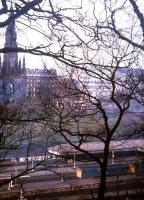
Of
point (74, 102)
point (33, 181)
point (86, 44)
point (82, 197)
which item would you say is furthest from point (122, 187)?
point (86, 44)

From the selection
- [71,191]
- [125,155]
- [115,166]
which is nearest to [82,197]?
[71,191]

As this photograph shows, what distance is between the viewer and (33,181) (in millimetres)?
24719

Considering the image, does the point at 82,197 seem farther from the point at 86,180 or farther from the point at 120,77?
the point at 120,77

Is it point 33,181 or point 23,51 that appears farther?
point 33,181

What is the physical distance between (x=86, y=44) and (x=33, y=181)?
21.6m

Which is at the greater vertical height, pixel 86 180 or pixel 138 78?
pixel 138 78

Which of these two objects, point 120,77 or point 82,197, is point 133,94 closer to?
point 120,77

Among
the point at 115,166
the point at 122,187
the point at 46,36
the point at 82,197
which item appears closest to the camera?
the point at 46,36

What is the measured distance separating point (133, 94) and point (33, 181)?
17.0 meters

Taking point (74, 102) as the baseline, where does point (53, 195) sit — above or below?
below

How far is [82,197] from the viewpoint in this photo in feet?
64.5

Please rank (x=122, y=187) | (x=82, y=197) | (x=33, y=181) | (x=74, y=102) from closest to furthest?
(x=74, y=102), (x=82, y=197), (x=122, y=187), (x=33, y=181)

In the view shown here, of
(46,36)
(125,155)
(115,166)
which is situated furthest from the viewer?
(125,155)

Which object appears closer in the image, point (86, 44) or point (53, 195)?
point (86, 44)
